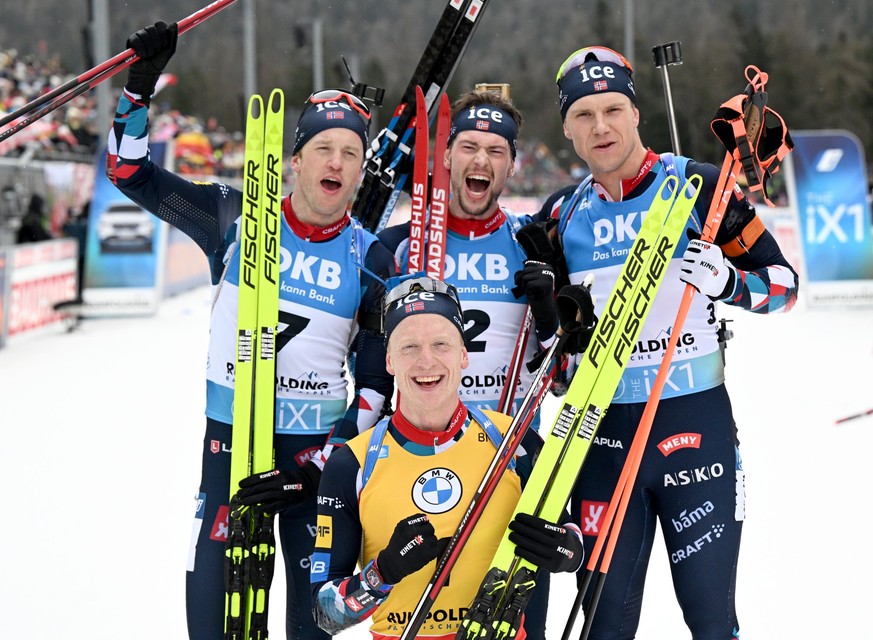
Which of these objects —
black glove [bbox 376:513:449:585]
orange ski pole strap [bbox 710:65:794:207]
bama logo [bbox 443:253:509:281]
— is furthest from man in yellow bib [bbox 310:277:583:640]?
orange ski pole strap [bbox 710:65:794:207]

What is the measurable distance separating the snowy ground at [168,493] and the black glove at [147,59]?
91.7 inches

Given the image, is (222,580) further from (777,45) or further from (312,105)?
(777,45)

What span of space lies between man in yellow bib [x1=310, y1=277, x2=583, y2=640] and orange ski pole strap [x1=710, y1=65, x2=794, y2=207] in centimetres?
102

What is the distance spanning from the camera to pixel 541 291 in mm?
2896

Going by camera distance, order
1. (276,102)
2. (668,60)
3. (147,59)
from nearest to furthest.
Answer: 1. (147,59)
2. (276,102)
3. (668,60)

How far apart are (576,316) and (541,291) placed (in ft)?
0.43

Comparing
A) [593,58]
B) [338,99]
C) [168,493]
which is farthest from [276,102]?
[168,493]

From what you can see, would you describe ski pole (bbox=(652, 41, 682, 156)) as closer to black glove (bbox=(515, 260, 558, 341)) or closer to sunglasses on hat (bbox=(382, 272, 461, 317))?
black glove (bbox=(515, 260, 558, 341))

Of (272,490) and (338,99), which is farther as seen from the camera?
(338,99)

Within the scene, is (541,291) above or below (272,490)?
above

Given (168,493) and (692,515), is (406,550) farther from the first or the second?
(168,493)

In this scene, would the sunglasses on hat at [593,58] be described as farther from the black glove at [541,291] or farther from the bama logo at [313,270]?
the bama logo at [313,270]

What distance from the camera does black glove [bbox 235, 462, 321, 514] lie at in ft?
9.22

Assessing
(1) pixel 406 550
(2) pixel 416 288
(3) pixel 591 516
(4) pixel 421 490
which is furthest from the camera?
(3) pixel 591 516
